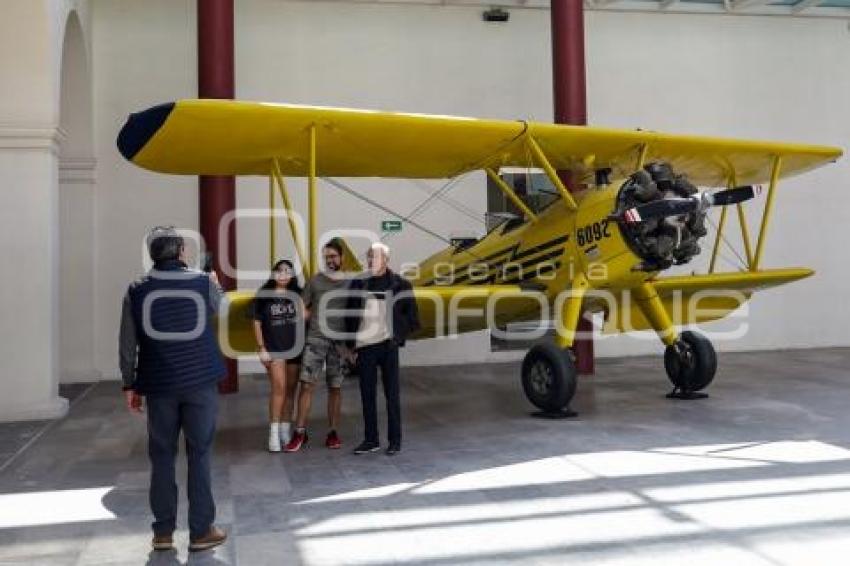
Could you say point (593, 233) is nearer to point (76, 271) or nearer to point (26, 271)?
point (26, 271)

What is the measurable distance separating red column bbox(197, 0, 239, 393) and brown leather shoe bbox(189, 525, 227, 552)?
16.9 ft

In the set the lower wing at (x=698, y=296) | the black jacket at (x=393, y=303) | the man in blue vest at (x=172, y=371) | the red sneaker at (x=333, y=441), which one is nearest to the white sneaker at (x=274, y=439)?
the red sneaker at (x=333, y=441)

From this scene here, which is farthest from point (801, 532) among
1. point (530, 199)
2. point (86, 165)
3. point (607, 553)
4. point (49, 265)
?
point (86, 165)

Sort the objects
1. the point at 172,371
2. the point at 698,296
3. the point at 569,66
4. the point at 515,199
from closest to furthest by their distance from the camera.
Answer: the point at 172,371 < the point at 515,199 < the point at 698,296 < the point at 569,66

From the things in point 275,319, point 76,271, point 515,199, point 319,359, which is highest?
point 515,199

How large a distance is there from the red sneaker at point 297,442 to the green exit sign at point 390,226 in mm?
5425

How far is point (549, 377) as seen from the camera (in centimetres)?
612

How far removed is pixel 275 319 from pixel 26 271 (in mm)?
3012

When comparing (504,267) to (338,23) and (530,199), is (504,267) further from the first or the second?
(338,23)

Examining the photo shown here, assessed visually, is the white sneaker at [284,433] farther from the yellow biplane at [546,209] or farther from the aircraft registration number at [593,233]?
the aircraft registration number at [593,233]

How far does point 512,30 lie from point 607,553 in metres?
9.33

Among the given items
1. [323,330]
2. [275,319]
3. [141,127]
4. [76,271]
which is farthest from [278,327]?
[76,271]

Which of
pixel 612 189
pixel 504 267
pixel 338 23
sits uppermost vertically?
pixel 338 23

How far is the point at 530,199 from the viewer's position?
9.97 meters
